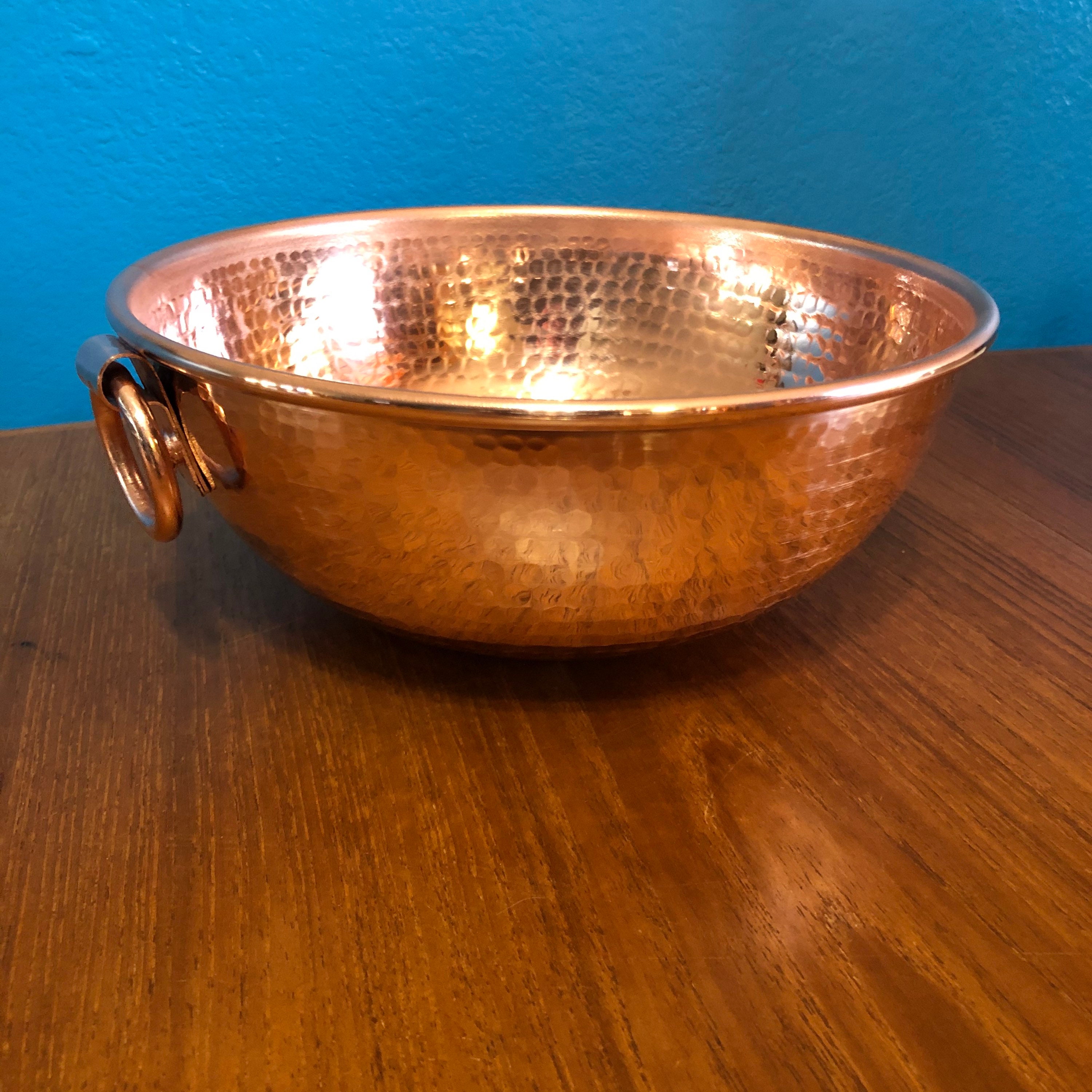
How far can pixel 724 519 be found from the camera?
0.35 metres

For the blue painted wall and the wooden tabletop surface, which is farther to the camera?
the blue painted wall

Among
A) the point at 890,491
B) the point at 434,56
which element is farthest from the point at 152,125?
the point at 890,491

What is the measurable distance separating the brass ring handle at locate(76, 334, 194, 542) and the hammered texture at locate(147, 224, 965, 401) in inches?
6.0

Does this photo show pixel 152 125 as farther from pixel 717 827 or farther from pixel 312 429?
pixel 717 827

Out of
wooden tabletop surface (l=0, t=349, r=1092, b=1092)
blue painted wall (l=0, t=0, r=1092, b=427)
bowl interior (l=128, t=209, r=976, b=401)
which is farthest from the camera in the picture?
blue painted wall (l=0, t=0, r=1092, b=427)

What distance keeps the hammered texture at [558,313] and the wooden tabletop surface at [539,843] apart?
6.2 inches

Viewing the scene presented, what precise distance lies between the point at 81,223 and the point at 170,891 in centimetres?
60

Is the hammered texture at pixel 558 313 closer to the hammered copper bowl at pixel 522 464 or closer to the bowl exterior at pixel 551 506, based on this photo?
the hammered copper bowl at pixel 522 464

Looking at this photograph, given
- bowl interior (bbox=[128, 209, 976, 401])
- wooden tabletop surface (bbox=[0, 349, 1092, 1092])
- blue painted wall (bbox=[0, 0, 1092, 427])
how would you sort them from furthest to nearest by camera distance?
blue painted wall (bbox=[0, 0, 1092, 427]) < bowl interior (bbox=[128, 209, 976, 401]) < wooden tabletop surface (bbox=[0, 349, 1092, 1092])

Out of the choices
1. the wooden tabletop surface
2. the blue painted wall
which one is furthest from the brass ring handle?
the blue painted wall

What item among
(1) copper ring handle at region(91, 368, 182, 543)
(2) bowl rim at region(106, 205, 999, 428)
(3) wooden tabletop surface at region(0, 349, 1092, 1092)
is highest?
(2) bowl rim at region(106, 205, 999, 428)

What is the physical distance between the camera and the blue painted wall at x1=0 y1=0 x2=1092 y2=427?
2.30 feet

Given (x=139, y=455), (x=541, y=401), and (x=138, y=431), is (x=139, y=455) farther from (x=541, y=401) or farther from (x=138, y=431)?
(x=541, y=401)

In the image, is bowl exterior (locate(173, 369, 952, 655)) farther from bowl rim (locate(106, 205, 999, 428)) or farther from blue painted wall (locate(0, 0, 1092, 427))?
blue painted wall (locate(0, 0, 1092, 427))
